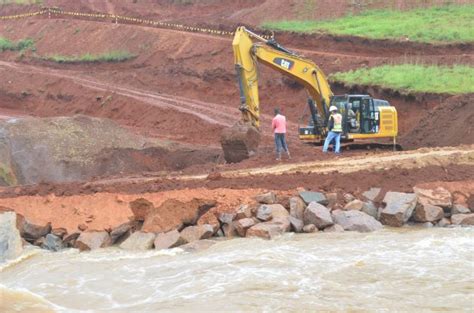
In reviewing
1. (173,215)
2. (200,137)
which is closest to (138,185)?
(173,215)

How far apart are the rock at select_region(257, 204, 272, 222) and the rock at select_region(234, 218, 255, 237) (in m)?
0.25

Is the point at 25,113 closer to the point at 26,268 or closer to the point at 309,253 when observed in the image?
the point at 26,268

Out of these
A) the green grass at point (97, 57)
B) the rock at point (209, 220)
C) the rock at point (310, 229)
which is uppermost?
the green grass at point (97, 57)

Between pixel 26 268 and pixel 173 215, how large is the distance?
10.4 feet

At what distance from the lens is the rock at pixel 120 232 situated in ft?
47.6

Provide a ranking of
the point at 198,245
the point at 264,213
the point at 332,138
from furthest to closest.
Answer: the point at 332,138
the point at 264,213
the point at 198,245

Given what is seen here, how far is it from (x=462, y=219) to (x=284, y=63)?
353 inches

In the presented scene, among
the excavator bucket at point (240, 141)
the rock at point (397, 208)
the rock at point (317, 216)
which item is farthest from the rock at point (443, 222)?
the excavator bucket at point (240, 141)

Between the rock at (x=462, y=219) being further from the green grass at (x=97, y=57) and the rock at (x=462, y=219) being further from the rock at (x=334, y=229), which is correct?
the green grass at (x=97, y=57)

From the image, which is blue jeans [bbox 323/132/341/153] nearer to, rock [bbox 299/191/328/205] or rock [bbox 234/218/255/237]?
rock [bbox 299/191/328/205]

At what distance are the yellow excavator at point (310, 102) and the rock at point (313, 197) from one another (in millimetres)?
5790

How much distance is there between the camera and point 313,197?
15.1 meters

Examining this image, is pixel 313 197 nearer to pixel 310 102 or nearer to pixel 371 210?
pixel 371 210

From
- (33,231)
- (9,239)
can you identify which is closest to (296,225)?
(33,231)
